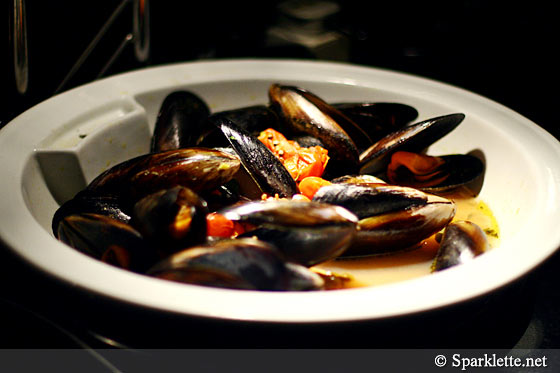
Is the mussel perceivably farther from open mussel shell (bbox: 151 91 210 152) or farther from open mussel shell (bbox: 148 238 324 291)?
open mussel shell (bbox: 148 238 324 291)

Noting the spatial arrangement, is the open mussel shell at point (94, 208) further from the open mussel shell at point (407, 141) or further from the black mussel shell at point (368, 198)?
the open mussel shell at point (407, 141)

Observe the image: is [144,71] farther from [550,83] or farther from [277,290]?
[550,83]

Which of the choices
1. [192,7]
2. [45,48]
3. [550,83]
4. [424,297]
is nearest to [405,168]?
[424,297]

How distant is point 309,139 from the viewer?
1.54 meters

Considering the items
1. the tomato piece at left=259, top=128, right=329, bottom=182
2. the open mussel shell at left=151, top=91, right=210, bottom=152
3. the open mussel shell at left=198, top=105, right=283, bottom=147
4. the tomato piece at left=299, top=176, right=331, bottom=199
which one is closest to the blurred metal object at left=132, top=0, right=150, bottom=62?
the open mussel shell at left=151, top=91, right=210, bottom=152

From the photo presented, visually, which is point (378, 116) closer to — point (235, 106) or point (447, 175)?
point (447, 175)

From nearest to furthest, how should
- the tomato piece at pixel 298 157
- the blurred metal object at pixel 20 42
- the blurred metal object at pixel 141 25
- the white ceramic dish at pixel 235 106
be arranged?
the white ceramic dish at pixel 235 106
the blurred metal object at pixel 20 42
the tomato piece at pixel 298 157
the blurred metal object at pixel 141 25

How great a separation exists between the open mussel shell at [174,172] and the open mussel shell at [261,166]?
0.07m

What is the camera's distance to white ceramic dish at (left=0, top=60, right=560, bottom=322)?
78 cm

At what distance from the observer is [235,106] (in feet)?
6.27

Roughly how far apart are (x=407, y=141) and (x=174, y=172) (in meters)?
0.70

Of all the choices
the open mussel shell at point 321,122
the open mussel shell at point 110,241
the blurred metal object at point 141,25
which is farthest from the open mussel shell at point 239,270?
the blurred metal object at point 141,25

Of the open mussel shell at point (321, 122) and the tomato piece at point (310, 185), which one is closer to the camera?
the tomato piece at point (310, 185)

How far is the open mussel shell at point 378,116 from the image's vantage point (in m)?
1.65
